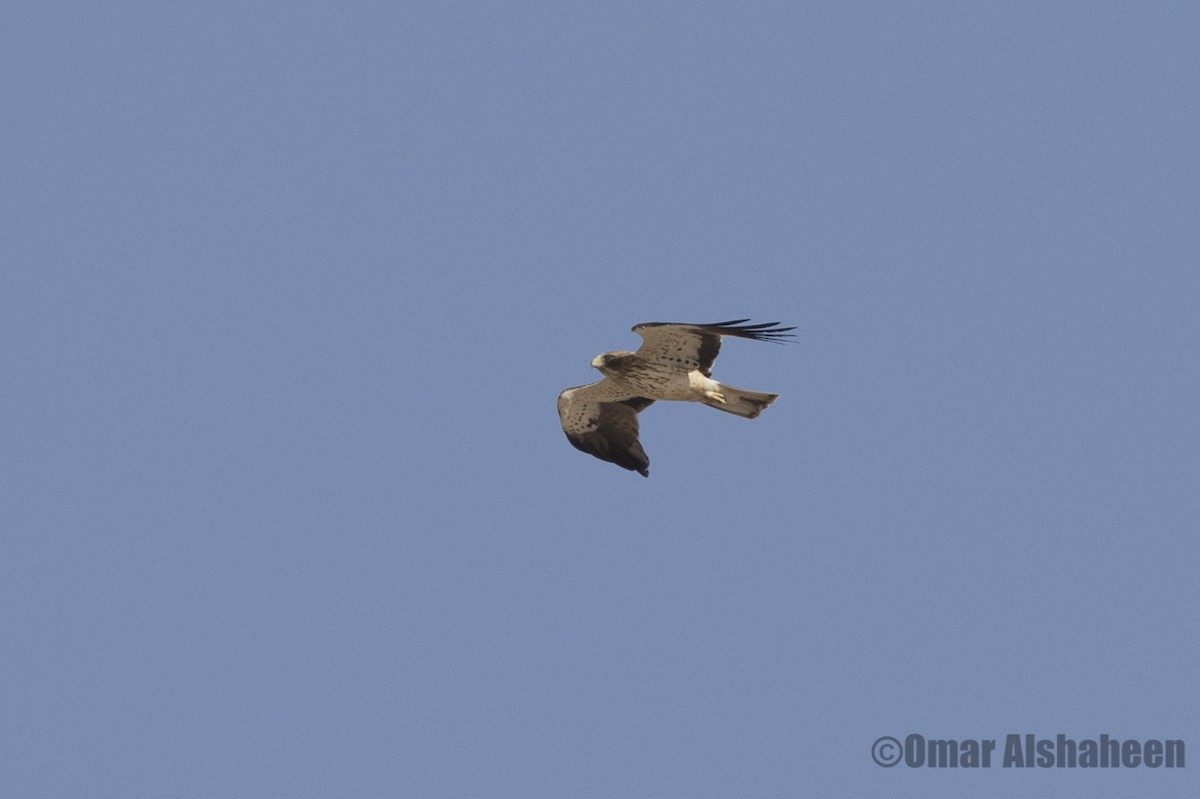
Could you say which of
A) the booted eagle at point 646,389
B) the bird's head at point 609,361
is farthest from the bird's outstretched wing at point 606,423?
the bird's head at point 609,361

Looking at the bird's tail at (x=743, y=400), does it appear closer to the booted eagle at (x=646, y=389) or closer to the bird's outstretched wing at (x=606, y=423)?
the booted eagle at (x=646, y=389)

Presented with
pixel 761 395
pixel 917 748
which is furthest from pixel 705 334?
pixel 917 748

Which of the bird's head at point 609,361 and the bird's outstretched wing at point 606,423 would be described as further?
the bird's outstretched wing at point 606,423

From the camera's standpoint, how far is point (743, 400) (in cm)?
2406

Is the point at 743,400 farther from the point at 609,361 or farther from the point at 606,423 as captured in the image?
the point at 606,423

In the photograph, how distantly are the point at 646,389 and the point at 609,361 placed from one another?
2.38ft

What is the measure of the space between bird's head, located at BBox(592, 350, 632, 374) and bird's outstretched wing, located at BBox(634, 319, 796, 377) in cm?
23

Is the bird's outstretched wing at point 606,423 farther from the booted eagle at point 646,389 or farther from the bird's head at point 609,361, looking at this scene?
the bird's head at point 609,361

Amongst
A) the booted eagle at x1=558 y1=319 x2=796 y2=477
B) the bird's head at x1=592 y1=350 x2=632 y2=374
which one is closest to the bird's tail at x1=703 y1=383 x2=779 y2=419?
the booted eagle at x1=558 y1=319 x2=796 y2=477

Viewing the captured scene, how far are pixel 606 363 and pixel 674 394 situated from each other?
3.21 ft

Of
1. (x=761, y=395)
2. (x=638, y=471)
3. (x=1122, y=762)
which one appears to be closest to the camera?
(x=761, y=395)

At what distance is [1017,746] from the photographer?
95.7 feet

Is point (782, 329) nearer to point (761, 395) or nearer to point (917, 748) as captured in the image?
point (761, 395)

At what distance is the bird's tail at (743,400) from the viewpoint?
24.0 metres
